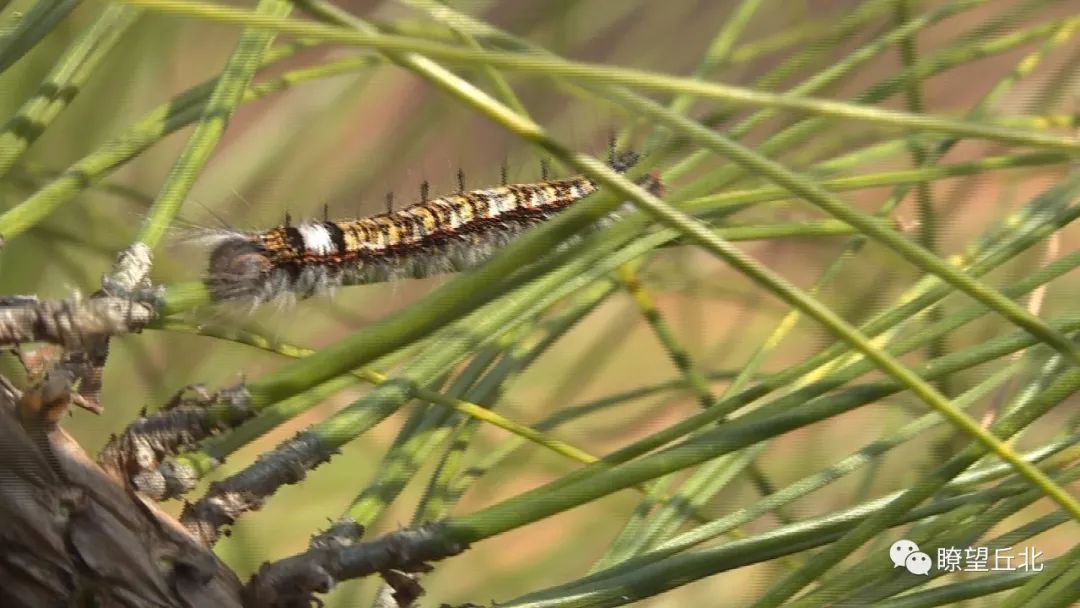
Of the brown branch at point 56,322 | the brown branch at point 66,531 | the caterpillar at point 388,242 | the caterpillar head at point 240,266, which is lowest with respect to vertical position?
the brown branch at point 66,531

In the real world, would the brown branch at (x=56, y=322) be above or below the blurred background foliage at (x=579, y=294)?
below

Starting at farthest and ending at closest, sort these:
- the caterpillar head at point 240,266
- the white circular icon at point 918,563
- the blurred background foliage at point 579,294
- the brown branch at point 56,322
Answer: the blurred background foliage at point 579,294
the caterpillar head at point 240,266
the white circular icon at point 918,563
the brown branch at point 56,322

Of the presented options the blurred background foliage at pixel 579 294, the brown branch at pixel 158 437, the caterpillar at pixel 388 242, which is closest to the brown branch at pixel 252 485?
the brown branch at pixel 158 437

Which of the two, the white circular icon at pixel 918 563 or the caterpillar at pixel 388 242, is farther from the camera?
the caterpillar at pixel 388 242

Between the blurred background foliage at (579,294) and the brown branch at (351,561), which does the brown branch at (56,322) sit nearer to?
the brown branch at (351,561)

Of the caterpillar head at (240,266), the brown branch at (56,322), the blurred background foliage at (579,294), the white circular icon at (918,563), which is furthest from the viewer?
the blurred background foliage at (579,294)

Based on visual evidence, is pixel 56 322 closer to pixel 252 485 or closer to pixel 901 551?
pixel 252 485
